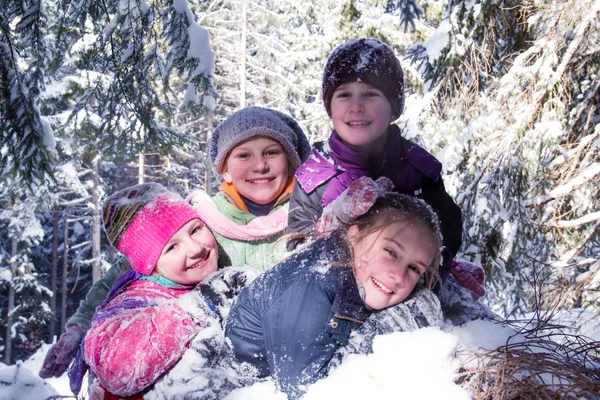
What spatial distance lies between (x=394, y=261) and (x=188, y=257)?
0.98 meters

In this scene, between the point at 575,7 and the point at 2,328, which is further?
the point at 2,328

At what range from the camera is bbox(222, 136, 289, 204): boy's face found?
7.48ft

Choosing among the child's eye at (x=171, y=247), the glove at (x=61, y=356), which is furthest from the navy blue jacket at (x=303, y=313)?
the glove at (x=61, y=356)

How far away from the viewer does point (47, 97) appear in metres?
11.0

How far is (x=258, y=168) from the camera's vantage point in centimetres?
227

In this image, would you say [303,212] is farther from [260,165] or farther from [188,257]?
[188,257]

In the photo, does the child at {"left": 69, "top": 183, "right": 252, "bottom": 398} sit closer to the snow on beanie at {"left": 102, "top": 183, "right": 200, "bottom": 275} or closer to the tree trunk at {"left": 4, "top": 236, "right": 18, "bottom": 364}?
the snow on beanie at {"left": 102, "top": 183, "right": 200, "bottom": 275}

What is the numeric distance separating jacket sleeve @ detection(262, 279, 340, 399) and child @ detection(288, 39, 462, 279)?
1.69 ft

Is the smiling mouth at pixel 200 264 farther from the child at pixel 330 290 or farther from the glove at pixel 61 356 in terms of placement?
the glove at pixel 61 356

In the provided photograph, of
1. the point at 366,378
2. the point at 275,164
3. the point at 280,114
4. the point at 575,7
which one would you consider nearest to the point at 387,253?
the point at 366,378

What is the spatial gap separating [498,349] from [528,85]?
2.70 metres

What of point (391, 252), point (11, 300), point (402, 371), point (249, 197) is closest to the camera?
point (402, 371)

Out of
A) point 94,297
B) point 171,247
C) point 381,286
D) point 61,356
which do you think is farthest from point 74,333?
point 381,286

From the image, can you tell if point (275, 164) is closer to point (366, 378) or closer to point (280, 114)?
point (280, 114)
